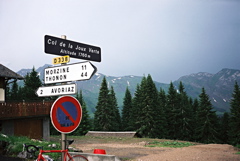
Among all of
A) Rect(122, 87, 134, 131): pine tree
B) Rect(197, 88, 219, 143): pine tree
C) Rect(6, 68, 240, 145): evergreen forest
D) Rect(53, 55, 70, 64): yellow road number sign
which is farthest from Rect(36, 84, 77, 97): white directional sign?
Rect(122, 87, 134, 131): pine tree

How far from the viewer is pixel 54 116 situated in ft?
14.9

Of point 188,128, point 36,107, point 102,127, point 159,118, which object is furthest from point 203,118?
point 36,107

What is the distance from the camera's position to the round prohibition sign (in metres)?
4.61

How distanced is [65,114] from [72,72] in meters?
1.04

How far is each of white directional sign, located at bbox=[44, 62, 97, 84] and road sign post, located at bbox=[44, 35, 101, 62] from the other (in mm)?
437

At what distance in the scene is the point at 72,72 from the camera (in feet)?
17.5

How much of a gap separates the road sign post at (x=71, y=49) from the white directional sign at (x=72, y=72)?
0.44 meters

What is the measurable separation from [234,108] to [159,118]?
1531 cm

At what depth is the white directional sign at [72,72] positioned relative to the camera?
17.1ft

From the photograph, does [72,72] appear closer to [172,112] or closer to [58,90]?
[58,90]

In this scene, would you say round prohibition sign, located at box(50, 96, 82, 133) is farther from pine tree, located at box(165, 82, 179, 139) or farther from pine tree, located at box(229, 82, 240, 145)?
pine tree, located at box(165, 82, 179, 139)

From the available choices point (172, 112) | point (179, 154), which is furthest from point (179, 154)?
point (172, 112)

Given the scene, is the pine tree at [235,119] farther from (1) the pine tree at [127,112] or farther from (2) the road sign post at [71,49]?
(2) the road sign post at [71,49]

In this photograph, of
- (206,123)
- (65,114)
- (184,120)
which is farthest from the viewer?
(184,120)
